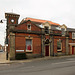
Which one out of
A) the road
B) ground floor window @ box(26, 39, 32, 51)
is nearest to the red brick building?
ground floor window @ box(26, 39, 32, 51)

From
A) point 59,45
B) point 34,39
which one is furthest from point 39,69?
point 59,45

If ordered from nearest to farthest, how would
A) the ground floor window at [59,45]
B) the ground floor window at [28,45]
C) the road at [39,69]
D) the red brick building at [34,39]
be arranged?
1. the road at [39,69]
2. the red brick building at [34,39]
3. the ground floor window at [28,45]
4. the ground floor window at [59,45]

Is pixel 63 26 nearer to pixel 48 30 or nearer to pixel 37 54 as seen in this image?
pixel 48 30

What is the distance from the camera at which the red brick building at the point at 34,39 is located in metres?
17.8

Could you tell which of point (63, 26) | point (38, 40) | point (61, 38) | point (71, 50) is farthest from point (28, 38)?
point (71, 50)

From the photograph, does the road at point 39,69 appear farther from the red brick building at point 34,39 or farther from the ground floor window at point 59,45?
the ground floor window at point 59,45

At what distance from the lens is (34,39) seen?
19812 mm

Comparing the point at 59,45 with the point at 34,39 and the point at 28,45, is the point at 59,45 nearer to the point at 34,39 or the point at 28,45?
the point at 34,39

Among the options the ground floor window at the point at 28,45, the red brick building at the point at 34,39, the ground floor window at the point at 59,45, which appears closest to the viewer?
the red brick building at the point at 34,39

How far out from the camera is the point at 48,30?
71.9 ft

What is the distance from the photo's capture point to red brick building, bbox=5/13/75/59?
17.8 metres

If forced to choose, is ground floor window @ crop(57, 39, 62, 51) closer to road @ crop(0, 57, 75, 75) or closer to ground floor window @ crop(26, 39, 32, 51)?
ground floor window @ crop(26, 39, 32, 51)

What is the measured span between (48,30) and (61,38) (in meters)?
4.32

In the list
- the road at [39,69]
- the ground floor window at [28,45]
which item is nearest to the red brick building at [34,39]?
the ground floor window at [28,45]
